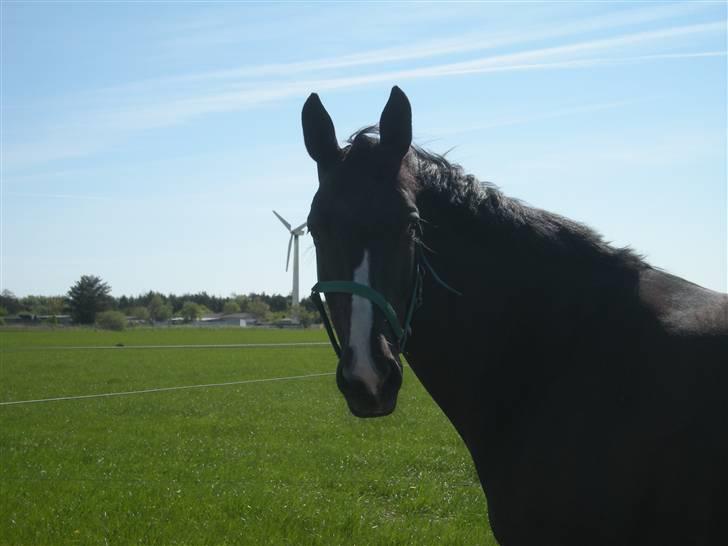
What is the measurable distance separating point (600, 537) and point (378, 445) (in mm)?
10159

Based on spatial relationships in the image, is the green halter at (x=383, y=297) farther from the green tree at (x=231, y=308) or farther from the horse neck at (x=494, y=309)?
the green tree at (x=231, y=308)

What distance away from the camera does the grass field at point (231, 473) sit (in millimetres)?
7512

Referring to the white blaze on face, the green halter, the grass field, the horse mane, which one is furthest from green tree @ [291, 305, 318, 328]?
the white blaze on face

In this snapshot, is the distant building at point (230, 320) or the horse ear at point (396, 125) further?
the distant building at point (230, 320)

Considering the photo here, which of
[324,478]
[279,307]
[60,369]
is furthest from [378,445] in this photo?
[279,307]

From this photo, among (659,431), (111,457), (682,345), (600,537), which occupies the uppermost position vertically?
(682,345)

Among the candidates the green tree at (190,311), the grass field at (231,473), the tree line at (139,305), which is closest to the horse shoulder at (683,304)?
the grass field at (231,473)

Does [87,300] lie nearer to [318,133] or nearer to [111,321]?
[111,321]

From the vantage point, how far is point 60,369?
100ft

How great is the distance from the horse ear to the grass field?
477 cm

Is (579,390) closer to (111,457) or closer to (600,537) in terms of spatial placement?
(600,537)

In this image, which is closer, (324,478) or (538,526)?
(538,526)

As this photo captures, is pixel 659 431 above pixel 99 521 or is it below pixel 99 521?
above

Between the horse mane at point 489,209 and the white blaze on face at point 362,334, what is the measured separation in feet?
2.13
